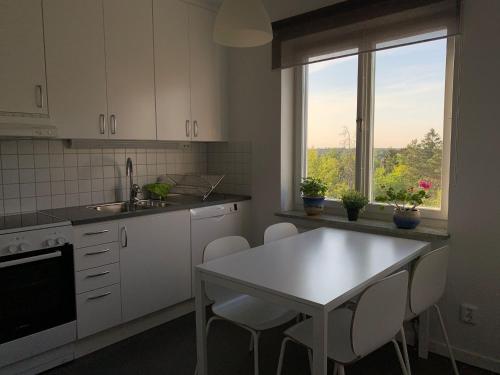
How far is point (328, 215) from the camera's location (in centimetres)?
296

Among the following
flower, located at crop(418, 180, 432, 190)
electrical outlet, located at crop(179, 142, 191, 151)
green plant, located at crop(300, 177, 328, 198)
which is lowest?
green plant, located at crop(300, 177, 328, 198)

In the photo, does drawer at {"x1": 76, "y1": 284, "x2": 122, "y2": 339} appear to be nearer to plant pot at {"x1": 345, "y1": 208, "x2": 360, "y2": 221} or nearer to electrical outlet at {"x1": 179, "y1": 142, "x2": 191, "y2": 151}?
electrical outlet at {"x1": 179, "y1": 142, "x2": 191, "y2": 151}

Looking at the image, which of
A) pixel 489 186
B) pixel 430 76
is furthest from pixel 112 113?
pixel 489 186

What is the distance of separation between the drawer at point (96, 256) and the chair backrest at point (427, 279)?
5.82 feet

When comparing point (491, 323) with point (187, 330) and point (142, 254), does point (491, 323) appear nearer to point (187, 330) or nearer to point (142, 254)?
point (187, 330)

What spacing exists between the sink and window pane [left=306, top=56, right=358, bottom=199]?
1268 millimetres

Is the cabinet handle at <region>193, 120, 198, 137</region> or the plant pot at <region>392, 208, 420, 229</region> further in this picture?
the cabinet handle at <region>193, 120, 198, 137</region>

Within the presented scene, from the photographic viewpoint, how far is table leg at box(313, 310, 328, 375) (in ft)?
4.41

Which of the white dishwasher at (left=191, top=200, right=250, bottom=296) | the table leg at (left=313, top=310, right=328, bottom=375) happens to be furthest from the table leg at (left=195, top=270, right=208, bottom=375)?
the white dishwasher at (left=191, top=200, right=250, bottom=296)

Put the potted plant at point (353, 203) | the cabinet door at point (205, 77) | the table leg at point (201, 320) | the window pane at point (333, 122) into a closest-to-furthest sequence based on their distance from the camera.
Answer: the table leg at point (201, 320) → the potted plant at point (353, 203) → the window pane at point (333, 122) → the cabinet door at point (205, 77)

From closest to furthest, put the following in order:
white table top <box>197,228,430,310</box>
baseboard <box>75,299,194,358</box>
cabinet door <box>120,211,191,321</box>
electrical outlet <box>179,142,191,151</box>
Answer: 1. white table top <box>197,228,430,310</box>
2. baseboard <box>75,299,194,358</box>
3. cabinet door <box>120,211,191,321</box>
4. electrical outlet <box>179,142,191,151</box>

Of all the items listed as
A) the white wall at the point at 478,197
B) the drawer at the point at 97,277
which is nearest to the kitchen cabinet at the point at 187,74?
the drawer at the point at 97,277

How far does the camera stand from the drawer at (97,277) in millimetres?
2320

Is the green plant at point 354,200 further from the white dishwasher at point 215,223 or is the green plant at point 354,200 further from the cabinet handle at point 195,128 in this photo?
the cabinet handle at point 195,128
